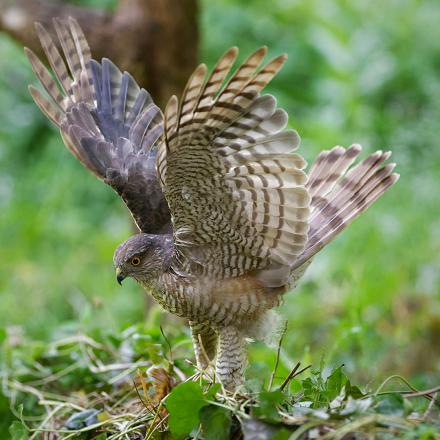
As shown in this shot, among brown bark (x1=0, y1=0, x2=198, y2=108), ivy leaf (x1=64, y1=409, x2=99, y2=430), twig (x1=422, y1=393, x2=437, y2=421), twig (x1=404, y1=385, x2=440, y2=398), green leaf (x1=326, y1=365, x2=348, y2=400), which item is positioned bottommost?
ivy leaf (x1=64, y1=409, x2=99, y2=430)

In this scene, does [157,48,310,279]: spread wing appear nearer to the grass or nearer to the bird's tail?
the bird's tail

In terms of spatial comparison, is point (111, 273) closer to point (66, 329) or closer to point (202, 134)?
point (66, 329)

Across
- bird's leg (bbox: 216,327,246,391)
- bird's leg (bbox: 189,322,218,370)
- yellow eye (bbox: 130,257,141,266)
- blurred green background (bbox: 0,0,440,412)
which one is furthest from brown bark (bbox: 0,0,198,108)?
bird's leg (bbox: 216,327,246,391)

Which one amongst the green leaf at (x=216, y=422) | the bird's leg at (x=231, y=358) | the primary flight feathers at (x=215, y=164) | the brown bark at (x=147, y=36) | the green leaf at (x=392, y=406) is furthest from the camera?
the brown bark at (x=147, y=36)

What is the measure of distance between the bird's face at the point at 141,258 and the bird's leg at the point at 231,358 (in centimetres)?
40

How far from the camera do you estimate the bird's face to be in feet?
12.3

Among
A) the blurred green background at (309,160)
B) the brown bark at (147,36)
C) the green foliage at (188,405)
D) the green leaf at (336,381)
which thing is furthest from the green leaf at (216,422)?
the brown bark at (147,36)

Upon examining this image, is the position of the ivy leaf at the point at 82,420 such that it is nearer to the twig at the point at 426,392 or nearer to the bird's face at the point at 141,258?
the bird's face at the point at 141,258

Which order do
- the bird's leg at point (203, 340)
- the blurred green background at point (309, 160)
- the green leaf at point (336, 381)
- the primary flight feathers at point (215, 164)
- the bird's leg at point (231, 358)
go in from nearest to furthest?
the green leaf at point (336, 381) → the primary flight feathers at point (215, 164) → the bird's leg at point (231, 358) → the bird's leg at point (203, 340) → the blurred green background at point (309, 160)

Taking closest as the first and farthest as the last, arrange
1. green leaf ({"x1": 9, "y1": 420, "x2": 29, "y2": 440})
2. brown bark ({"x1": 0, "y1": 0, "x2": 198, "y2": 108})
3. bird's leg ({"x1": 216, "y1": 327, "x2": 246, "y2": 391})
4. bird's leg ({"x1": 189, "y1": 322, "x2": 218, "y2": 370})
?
1. green leaf ({"x1": 9, "y1": 420, "x2": 29, "y2": 440})
2. bird's leg ({"x1": 216, "y1": 327, "x2": 246, "y2": 391})
3. bird's leg ({"x1": 189, "y1": 322, "x2": 218, "y2": 370})
4. brown bark ({"x1": 0, "y1": 0, "x2": 198, "y2": 108})

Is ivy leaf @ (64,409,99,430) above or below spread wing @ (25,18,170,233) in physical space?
below

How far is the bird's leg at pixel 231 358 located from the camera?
11.5ft

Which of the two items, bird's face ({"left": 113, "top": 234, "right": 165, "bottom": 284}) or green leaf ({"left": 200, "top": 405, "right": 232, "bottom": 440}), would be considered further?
bird's face ({"left": 113, "top": 234, "right": 165, "bottom": 284})

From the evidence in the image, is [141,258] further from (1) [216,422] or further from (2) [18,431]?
(1) [216,422]
